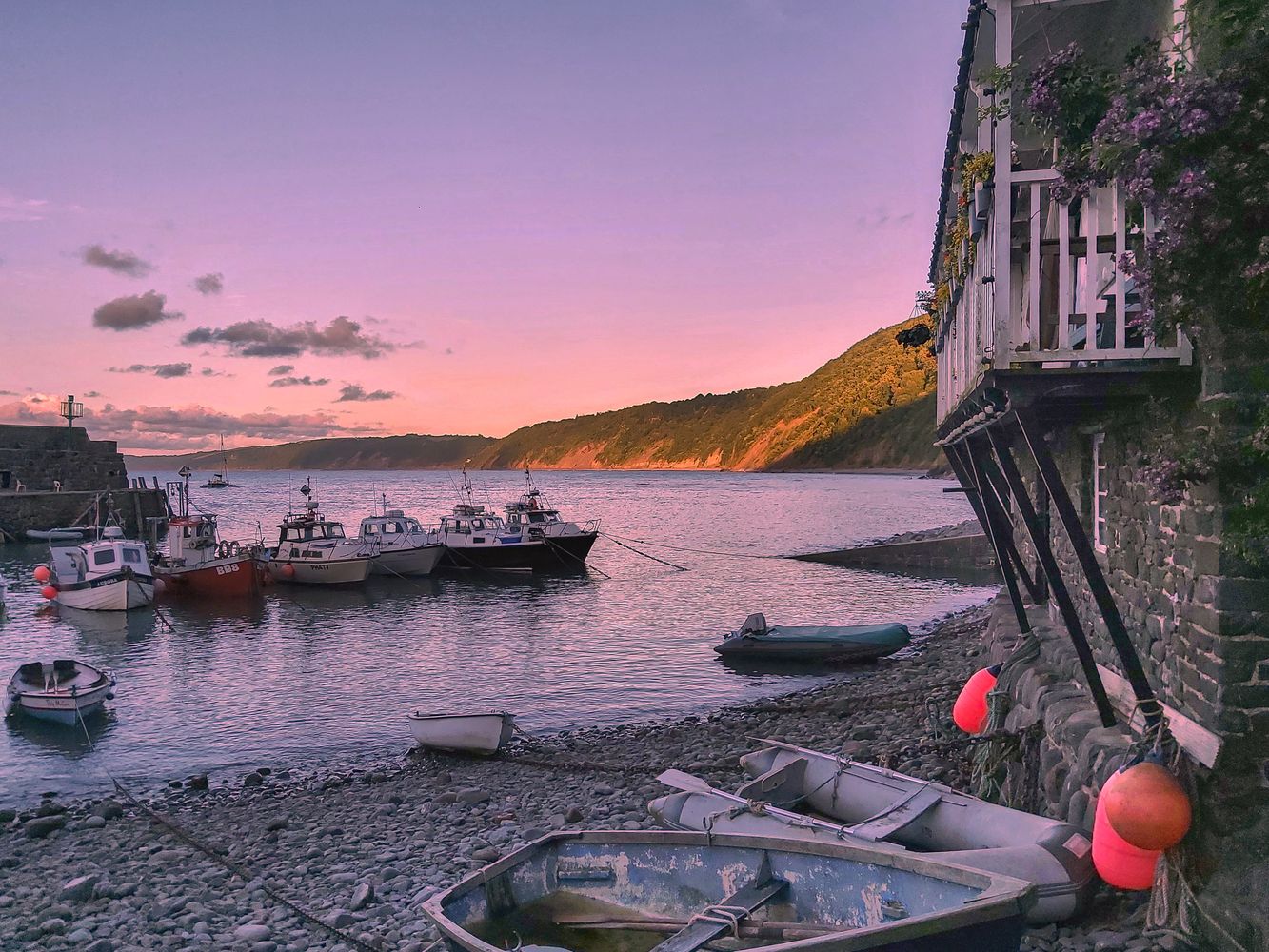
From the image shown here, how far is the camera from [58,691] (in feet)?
59.3

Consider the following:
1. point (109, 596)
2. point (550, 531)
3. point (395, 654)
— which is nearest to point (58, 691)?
point (395, 654)

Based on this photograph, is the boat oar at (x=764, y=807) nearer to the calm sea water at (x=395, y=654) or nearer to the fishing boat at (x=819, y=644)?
the calm sea water at (x=395, y=654)

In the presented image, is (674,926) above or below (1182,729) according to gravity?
below

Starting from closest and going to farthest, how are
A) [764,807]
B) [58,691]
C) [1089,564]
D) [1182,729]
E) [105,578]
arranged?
1. [1182,729]
2. [1089,564]
3. [764,807]
4. [58,691]
5. [105,578]

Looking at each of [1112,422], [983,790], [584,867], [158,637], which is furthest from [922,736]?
[158,637]

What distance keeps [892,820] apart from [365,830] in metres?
7.31

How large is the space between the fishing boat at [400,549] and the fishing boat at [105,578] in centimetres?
942

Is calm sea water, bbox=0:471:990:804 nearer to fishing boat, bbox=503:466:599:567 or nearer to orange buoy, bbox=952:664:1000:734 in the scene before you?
fishing boat, bbox=503:466:599:567

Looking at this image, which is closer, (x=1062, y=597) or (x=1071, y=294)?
(x=1071, y=294)

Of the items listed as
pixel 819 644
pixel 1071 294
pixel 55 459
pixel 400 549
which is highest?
pixel 1071 294

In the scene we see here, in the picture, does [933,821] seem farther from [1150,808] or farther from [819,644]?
[819,644]

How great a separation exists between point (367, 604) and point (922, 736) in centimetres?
2703

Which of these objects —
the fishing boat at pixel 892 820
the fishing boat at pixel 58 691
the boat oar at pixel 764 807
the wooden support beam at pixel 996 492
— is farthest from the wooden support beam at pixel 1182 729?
the fishing boat at pixel 58 691

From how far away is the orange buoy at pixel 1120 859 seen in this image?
670 centimetres
